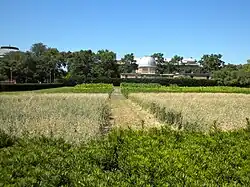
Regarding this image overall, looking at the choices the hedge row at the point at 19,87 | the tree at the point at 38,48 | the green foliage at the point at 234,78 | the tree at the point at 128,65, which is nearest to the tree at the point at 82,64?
the tree at the point at 38,48

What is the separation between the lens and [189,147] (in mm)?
6535

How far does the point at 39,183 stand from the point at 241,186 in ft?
8.88

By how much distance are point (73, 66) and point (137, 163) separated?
8843 centimetres

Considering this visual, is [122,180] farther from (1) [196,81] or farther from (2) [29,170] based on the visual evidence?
(1) [196,81]

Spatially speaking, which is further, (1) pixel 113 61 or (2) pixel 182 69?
(2) pixel 182 69

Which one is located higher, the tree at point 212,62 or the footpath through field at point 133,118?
the tree at point 212,62

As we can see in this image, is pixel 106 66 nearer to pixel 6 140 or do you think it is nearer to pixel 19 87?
pixel 19 87

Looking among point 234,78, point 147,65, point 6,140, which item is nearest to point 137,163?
point 6,140

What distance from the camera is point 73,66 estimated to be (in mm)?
92188

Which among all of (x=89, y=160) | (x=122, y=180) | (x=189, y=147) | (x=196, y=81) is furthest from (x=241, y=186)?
(x=196, y=81)

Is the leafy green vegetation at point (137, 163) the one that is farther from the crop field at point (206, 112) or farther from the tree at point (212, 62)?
the tree at point (212, 62)

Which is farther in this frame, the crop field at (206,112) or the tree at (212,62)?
the tree at (212,62)

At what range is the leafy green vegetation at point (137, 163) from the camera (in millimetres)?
4656

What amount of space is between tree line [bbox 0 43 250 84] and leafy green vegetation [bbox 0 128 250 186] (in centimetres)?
7123
